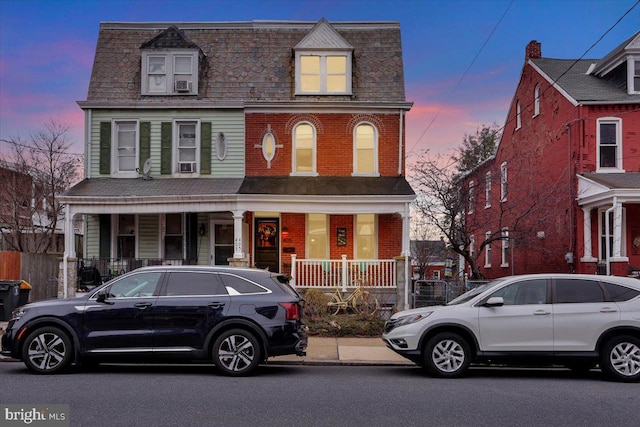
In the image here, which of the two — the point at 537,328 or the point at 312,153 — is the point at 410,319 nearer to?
the point at 537,328

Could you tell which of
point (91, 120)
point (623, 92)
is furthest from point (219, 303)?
point (623, 92)

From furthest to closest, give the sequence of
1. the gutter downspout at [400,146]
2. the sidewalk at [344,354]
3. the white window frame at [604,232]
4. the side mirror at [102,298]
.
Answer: the white window frame at [604,232] < the gutter downspout at [400,146] < the sidewalk at [344,354] < the side mirror at [102,298]

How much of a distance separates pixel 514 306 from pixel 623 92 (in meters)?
15.6

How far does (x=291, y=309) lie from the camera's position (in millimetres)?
9953

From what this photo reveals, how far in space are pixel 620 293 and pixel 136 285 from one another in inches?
306

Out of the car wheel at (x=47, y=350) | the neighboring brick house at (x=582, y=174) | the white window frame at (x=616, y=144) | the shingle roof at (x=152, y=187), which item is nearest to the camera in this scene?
the car wheel at (x=47, y=350)

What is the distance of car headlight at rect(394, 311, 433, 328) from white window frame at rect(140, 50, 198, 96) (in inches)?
493

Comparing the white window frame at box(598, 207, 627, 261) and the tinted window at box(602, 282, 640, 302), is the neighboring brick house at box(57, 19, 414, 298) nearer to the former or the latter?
the white window frame at box(598, 207, 627, 261)

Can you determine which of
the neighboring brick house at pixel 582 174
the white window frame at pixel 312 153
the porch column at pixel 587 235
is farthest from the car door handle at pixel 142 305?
the porch column at pixel 587 235

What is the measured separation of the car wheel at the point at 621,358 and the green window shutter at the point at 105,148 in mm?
15647

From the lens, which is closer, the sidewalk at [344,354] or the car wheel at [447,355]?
the car wheel at [447,355]

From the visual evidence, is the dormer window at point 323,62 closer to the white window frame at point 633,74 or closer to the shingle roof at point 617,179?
the shingle roof at point 617,179

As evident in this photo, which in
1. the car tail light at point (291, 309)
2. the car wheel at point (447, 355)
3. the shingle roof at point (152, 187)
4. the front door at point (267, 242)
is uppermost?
the shingle roof at point (152, 187)

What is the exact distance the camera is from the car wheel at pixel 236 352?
383 inches
